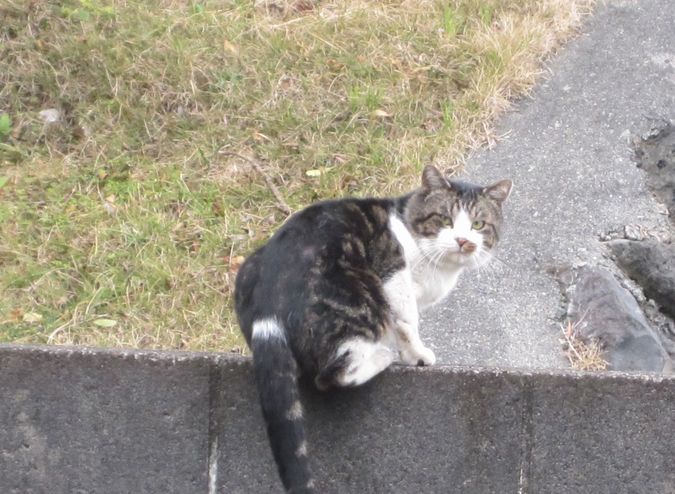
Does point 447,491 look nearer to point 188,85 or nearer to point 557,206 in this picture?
point 557,206

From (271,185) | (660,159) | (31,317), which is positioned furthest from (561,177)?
(31,317)

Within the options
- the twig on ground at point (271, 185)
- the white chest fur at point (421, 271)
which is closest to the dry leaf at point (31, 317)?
the twig on ground at point (271, 185)

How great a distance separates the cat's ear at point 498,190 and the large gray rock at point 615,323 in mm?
1246

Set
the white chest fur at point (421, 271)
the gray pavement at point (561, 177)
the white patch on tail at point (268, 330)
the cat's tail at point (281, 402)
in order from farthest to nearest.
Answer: the gray pavement at point (561, 177), the white chest fur at point (421, 271), the white patch on tail at point (268, 330), the cat's tail at point (281, 402)

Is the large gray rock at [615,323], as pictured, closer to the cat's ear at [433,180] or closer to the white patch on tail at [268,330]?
the cat's ear at [433,180]

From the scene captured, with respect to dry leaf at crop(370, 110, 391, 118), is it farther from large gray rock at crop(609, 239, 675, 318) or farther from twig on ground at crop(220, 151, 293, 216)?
large gray rock at crop(609, 239, 675, 318)

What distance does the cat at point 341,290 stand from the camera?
2467 mm

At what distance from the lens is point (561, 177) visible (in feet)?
16.4

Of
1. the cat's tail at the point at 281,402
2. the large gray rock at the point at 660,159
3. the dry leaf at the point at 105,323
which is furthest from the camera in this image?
the large gray rock at the point at 660,159

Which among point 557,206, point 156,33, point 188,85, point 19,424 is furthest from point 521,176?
point 19,424

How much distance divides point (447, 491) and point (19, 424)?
129cm

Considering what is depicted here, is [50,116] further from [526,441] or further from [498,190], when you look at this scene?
[526,441]

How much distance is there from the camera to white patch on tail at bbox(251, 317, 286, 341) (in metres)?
2.51

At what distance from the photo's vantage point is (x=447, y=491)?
277 cm
